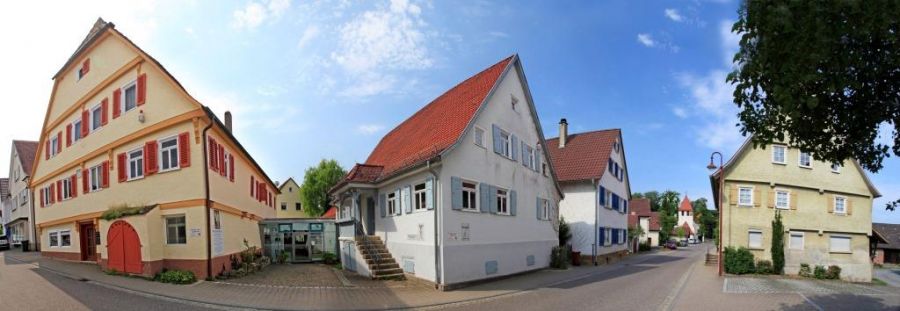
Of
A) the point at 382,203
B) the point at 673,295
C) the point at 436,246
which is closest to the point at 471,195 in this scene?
the point at 436,246

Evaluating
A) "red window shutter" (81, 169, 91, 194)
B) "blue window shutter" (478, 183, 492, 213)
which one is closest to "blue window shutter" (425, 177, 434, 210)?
"blue window shutter" (478, 183, 492, 213)

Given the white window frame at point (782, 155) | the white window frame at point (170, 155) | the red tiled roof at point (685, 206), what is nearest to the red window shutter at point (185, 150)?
the white window frame at point (170, 155)

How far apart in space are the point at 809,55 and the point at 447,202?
10.9 metres

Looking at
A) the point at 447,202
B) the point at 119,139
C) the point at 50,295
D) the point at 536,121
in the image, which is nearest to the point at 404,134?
the point at 536,121

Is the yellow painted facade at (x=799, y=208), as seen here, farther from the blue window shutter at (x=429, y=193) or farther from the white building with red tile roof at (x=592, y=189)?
the blue window shutter at (x=429, y=193)

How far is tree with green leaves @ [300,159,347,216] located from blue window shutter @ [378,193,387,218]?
36.8 m

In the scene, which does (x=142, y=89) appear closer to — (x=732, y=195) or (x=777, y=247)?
Result: (x=732, y=195)

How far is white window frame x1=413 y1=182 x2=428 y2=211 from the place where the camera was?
16797mm

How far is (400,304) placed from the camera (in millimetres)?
12977

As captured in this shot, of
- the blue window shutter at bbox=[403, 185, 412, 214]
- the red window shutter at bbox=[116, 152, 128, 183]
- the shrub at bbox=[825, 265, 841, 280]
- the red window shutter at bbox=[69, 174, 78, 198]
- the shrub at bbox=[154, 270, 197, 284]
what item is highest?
the red window shutter at bbox=[116, 152, 128, 183]

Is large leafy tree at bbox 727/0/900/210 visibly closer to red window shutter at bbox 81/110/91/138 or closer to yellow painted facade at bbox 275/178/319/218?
red window shutter at bbox 81/110/91/138

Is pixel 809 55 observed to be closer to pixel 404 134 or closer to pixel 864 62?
pixel 864 62

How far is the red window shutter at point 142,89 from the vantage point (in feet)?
57.6

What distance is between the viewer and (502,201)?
19938 mm
